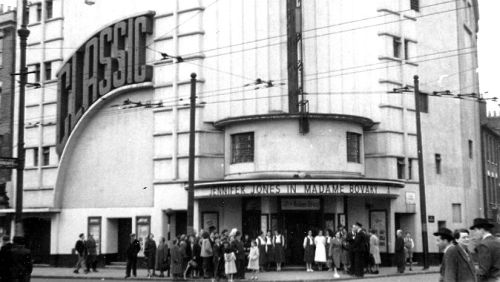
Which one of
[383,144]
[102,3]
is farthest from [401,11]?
[102,3]

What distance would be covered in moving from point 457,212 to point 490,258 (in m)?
29.5

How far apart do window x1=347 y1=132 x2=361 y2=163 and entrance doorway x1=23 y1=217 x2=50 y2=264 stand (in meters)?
18.7

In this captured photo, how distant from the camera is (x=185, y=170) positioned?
35562mm

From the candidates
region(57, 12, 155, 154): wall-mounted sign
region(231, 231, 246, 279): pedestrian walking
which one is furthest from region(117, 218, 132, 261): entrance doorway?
region(231, 231, 246, 279): pedestrian walking

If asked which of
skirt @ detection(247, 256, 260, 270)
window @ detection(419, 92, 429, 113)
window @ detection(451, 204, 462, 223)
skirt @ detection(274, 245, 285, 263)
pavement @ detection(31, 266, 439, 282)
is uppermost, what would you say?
window @ detection(419, 92, 429, 113)

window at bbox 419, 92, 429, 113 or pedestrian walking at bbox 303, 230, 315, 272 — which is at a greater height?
window at bbox 419, 92, 429, 113

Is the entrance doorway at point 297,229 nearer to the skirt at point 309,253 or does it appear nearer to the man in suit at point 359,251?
the skirt at point 309,253

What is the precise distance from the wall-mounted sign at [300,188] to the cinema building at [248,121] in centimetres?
7

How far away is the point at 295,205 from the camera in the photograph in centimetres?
3269

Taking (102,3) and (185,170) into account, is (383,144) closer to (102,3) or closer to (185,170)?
(185,170)

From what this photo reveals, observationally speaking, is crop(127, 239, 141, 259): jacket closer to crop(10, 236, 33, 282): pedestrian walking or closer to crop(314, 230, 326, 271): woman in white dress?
crop(314, 230, 326, 271): woman in white dress

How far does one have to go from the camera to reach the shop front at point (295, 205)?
31.5m

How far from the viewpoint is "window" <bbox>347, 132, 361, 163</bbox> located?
34.1 metres

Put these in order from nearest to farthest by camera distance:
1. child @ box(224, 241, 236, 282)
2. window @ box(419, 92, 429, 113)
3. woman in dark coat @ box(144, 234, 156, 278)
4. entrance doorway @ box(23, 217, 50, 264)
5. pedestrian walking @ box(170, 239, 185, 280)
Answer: child @ box(224, 241, 236, 282), pedestrian walking @ box(170, 239, 185, 280), woman in dark coat @ box(144, 234, 156, 278), window @ box(419, 92, 429, 113), entrance doorway @ box(23, 217, 50, 264)
